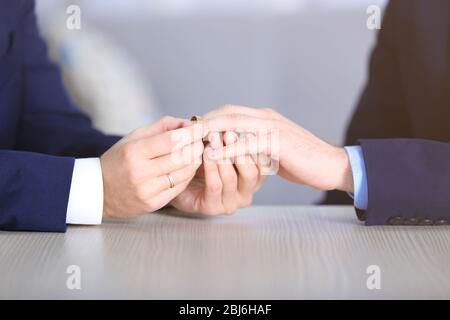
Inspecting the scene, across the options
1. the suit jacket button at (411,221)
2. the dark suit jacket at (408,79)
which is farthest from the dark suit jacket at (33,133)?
the dark suit jacket at (408,79)

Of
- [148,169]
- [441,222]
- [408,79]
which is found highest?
[408,79]

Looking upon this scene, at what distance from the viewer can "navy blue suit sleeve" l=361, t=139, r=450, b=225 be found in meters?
1.22

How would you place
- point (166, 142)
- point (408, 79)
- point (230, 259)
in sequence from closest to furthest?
point (230, 259), point (166, 142), point (408, 79)

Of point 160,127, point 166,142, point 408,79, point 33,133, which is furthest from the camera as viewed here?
point 408,79

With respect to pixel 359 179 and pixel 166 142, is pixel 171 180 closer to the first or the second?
pixel 166 142

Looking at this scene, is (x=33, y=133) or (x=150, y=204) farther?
(x=33, y=133)

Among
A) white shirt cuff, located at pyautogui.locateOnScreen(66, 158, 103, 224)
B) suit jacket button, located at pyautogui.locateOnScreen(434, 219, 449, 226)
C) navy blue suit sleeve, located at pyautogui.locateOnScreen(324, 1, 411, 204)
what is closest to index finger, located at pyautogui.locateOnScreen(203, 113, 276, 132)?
white shirt cuff, located at pyautogui.locateOnScreen(66, 158, 103, 224)

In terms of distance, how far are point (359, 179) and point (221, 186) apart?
0.81 feet

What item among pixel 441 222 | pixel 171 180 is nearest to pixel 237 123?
pixel 171 180

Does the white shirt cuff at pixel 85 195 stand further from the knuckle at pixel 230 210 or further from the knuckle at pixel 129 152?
the knuckle at pixel 230 210

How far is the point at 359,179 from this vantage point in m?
1.26
